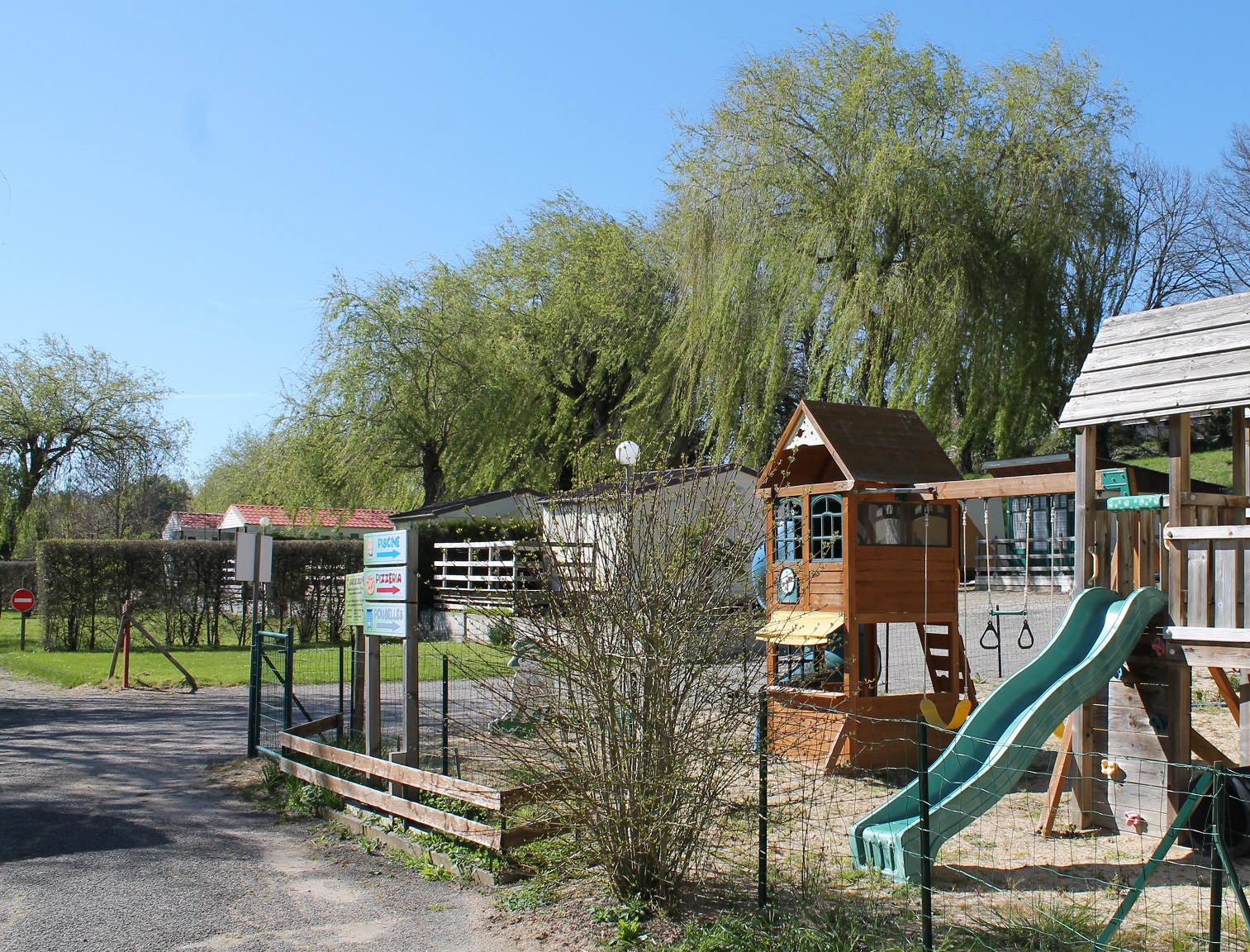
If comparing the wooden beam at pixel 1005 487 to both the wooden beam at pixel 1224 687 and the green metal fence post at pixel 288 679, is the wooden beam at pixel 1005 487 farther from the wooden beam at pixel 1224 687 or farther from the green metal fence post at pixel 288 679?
the green metal fence post at pixel 288 679

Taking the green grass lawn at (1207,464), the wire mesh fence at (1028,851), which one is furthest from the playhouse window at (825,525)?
the green grass lawn at (1207,464)

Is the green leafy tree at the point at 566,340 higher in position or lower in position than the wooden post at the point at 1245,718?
higher

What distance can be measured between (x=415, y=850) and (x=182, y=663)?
14870mm

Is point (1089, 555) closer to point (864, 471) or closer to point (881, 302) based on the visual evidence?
point (864, 471)

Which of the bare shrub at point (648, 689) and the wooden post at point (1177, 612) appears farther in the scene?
the wooden post at point (1177, 612)

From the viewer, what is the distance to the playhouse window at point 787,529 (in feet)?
34.1

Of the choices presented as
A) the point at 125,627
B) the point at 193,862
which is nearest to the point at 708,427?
the point at 125,627

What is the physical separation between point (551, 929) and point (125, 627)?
45.5 feet

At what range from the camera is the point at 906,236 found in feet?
68.5

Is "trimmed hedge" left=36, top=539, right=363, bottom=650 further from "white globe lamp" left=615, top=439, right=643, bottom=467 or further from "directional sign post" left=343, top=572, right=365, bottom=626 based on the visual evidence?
"white globe lamp" left=615, top=439, right=643, bottom=467

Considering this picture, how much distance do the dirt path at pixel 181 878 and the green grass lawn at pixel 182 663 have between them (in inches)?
226

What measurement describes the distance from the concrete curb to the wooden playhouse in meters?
3.35

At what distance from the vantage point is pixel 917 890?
579 centimetres

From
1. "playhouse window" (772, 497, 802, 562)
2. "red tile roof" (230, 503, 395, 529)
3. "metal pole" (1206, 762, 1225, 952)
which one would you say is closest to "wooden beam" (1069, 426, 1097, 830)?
"playhouse window" (772, 497, 802, 562)
